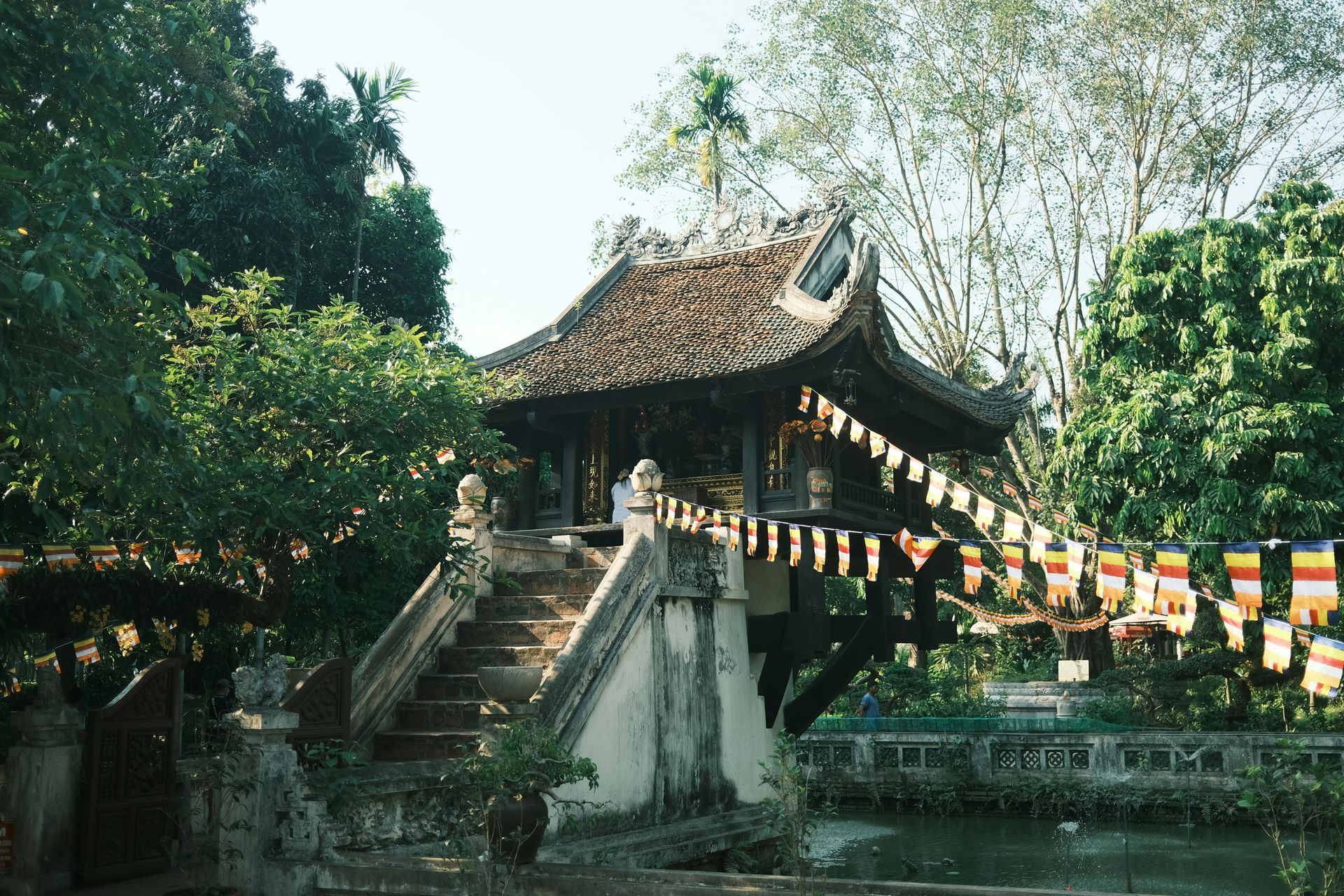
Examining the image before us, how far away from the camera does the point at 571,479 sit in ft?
48.9

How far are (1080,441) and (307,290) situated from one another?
13730 millimetres

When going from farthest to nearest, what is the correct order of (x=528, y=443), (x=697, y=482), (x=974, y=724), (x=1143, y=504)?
1. (x=974, y=724)
2. (x=1143, y=504)
3. (x=528, y=443)
4. (x=697, y=482)

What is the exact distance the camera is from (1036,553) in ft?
32.2

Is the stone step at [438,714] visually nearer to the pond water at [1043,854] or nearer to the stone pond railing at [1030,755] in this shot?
the pond water at [1043,854]

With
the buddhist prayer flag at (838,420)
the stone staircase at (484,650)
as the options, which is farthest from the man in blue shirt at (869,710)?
the stone staircase at (484,650)

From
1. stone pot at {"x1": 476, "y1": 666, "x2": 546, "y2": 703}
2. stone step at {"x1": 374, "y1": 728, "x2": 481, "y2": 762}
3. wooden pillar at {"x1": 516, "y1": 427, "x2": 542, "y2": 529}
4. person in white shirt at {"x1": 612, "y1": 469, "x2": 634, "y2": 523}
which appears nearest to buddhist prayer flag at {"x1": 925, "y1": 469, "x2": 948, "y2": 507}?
person in white shirt at {"x1": 612, "y1": 469, "x2": 634, "y2": 523}

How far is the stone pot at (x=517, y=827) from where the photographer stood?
6.58 meters

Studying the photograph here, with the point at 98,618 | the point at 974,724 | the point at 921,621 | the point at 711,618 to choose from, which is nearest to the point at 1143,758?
the point at 974,724

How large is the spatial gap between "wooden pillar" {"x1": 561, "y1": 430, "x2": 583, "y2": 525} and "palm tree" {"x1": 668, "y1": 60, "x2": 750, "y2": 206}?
1182cm

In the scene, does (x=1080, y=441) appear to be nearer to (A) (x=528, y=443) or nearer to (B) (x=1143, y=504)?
(B) (x=1143, y=504)

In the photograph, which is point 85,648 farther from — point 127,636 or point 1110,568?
point 1110,568

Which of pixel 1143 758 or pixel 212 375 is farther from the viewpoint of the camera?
pixel 1143 758

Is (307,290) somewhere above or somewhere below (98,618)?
above

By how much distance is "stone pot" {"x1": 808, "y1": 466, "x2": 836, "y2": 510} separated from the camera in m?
13.2
